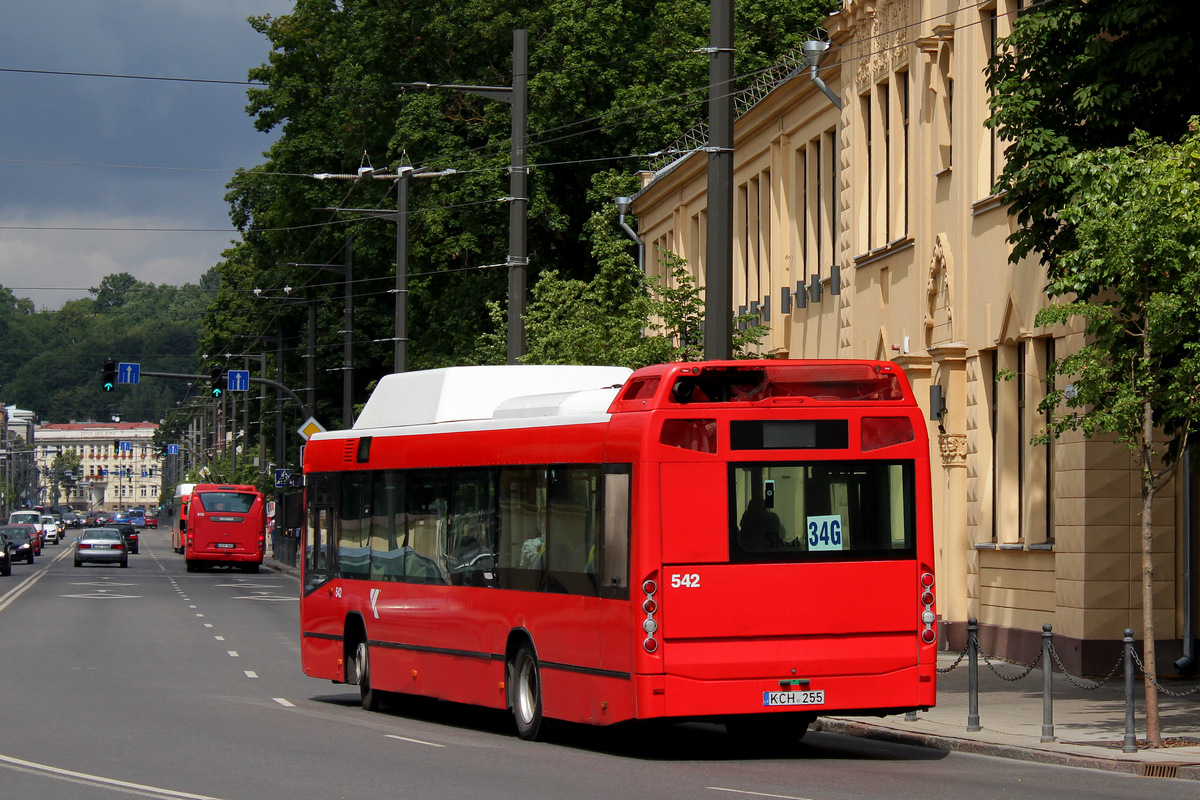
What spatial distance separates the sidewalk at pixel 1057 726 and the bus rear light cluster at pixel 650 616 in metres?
3.11

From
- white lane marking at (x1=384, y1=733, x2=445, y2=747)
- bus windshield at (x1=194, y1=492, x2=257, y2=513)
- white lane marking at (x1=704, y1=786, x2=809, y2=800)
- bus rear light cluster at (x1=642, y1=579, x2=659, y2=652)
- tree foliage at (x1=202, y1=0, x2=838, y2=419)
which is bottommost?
white lane marking at (x1=384, y1=733, x2=445, y2=747)

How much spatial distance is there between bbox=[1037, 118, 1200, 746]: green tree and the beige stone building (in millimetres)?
1885

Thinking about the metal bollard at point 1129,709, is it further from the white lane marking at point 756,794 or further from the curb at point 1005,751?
the white lane marking at point 756,794

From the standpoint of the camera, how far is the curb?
13609 millimetres

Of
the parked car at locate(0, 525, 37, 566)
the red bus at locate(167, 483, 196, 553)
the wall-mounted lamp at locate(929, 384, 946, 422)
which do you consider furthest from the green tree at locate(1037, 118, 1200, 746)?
the red bus at locate(167, 483, 196, 553)

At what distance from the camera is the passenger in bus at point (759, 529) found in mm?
14141

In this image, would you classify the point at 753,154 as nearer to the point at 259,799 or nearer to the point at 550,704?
the point at 550,704

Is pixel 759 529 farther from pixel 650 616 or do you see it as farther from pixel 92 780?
pixel 92 780

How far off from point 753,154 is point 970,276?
1218cm

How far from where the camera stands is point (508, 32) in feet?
166

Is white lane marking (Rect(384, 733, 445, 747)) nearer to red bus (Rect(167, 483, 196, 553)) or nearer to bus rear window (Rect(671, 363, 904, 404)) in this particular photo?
bus rear window (Rect(671, 363, 904, 404))

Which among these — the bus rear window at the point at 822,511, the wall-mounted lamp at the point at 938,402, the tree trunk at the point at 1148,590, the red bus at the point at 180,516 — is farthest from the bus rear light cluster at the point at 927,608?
the red bus at the point at 180,516

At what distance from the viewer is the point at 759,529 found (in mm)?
14203

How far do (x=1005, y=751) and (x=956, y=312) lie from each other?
11.5 meters
